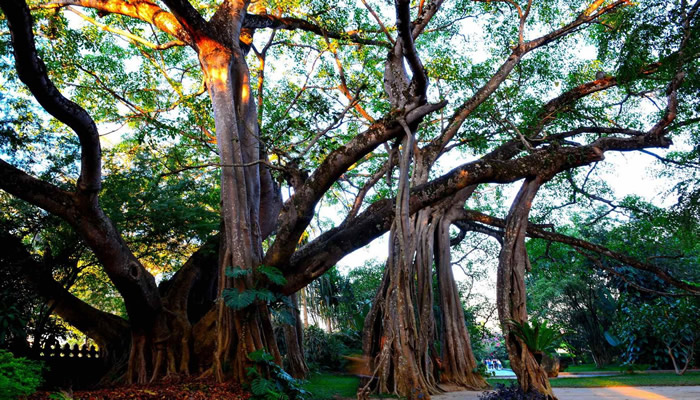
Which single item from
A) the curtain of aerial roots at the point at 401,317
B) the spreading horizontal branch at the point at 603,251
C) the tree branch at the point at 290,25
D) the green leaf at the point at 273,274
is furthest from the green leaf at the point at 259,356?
the tree branch at the point at 290,25

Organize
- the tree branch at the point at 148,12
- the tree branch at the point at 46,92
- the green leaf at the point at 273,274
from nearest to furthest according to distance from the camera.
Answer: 1. the tree branch at the point at 46,92
2. the green leaf at the point at 273,274
3. the tree branch at the point at 148,12

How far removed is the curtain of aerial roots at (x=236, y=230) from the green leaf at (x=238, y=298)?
9.7 inches

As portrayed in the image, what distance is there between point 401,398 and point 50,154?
6367 millimetres

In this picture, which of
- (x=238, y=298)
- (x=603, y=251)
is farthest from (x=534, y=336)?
(x=238, y=298)

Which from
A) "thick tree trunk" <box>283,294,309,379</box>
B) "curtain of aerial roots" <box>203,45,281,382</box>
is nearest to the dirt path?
"curtain of aerial roots" <box>203,45,281,382</box>

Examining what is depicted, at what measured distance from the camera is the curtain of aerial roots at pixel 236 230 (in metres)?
5.23

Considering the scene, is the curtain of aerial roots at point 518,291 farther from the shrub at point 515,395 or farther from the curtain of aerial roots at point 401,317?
the curtain of aerial roots at point 401,317

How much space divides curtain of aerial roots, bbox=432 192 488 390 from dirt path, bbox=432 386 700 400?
76 centimetres

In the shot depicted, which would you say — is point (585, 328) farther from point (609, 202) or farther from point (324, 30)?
point (324, 30)

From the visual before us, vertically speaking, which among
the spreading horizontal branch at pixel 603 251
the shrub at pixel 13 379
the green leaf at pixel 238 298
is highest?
the spreading horizontal branch at pixel 603 251

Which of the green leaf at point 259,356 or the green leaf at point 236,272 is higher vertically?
the green leaf at point 236,272

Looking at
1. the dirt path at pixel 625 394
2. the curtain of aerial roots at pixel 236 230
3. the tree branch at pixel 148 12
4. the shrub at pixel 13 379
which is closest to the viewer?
the shrub at pixel 13 379

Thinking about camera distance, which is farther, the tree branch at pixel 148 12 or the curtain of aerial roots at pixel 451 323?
the curtain of aerial roots at pixel 451 323

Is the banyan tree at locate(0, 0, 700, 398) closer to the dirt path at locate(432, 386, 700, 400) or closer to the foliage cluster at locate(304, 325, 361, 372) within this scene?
the dirt path at locate(432, 386, 700, 400)
